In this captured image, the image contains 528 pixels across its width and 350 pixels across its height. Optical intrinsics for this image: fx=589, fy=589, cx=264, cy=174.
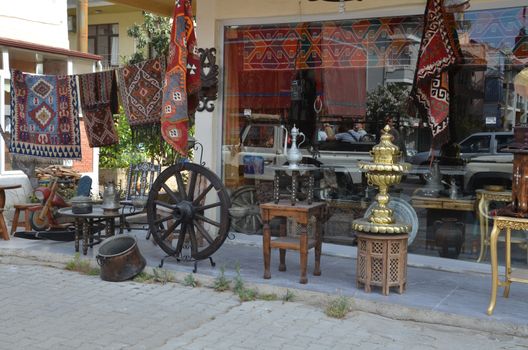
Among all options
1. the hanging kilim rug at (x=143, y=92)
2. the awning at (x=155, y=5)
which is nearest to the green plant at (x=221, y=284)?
the hanging kilim rug at (x=143, y=92)

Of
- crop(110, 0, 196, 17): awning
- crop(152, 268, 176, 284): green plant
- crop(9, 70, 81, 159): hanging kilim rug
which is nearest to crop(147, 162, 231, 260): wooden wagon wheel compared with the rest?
crop(152, 268, 176, 284): green plant

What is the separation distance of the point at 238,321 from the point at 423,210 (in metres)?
3.00

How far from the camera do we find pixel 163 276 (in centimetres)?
634

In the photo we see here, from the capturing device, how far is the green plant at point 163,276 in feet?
20.7

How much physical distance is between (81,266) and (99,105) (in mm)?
2208

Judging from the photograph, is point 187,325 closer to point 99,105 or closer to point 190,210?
point 190,210

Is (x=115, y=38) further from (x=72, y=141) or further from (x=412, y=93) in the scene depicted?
(x=412, y=93)

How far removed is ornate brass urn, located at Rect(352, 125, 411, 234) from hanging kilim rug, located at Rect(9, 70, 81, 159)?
4.34 meters

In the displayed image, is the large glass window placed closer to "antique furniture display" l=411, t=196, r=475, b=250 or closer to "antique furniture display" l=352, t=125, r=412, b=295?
"antique furniture display" l=411, t=196, r=475, b=250

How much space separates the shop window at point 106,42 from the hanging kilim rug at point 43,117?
15.2 metres

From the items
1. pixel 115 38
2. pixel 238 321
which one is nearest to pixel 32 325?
pixel 238 321

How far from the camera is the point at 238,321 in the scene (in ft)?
16.7

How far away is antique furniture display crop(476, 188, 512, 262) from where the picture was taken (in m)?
6.51

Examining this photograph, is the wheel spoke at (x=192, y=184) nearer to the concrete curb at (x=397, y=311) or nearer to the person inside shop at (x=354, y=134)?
the concrete curb at (x=397, y=311)
